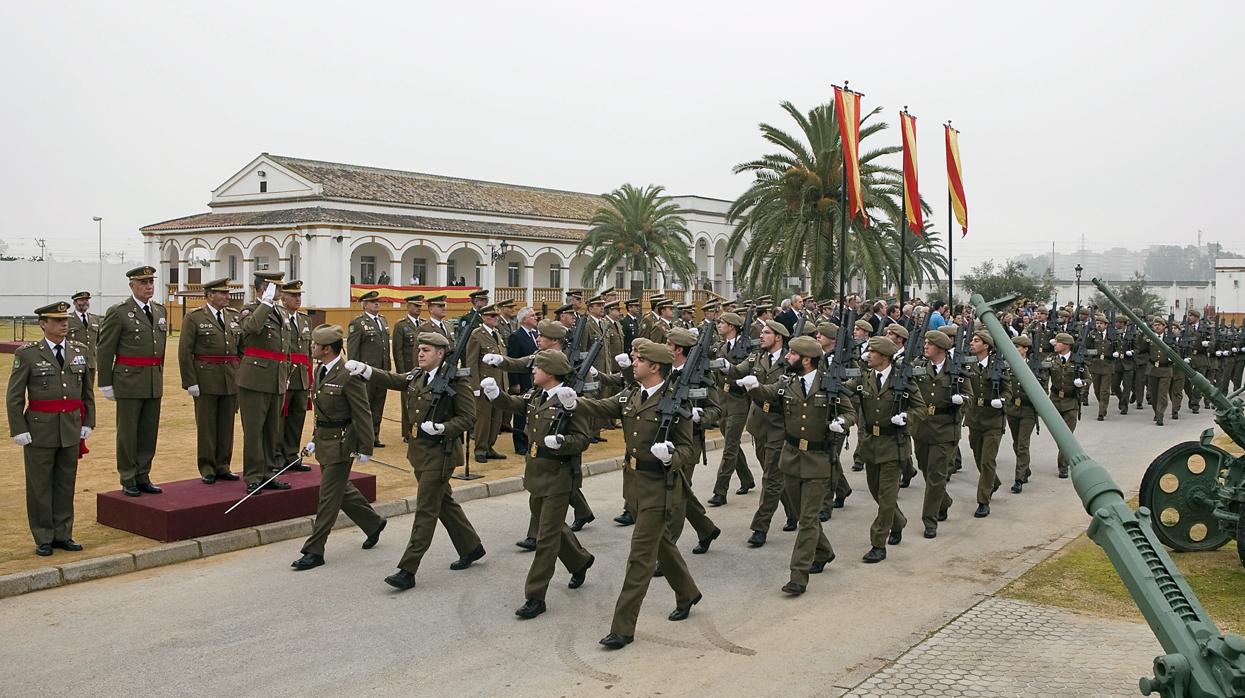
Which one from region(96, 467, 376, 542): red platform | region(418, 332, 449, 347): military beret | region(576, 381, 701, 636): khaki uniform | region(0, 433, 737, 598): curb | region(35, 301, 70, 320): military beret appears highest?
region(35, 301, 70, 320): military beret

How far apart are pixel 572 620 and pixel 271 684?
207 centimetres

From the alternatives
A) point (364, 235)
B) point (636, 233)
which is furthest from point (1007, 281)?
point (364, 235)

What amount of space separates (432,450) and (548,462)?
1.10 meters

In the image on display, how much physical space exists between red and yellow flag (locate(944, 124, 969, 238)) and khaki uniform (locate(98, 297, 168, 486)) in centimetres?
2164

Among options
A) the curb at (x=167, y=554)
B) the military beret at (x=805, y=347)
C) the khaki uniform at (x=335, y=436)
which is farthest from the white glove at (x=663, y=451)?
the curb at (x=167, y=554)

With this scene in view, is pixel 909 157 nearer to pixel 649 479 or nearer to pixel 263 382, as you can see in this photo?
pixel 263 382

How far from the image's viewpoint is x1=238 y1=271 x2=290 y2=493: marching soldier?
977cm

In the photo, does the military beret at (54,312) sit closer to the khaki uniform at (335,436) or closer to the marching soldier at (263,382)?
the marching soldier at (263,382)

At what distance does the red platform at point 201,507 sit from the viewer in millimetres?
8617

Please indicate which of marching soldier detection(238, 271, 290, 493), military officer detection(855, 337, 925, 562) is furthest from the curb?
military officer detection(855, 337, 925, 562)

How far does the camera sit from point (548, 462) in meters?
7.30

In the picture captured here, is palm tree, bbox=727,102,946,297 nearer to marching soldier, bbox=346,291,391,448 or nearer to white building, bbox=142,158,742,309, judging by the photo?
white building, bbox=142,158,742,309

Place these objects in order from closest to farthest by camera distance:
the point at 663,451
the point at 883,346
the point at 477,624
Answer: the point at 663,451 < the point at 477,624 < the point at 883,346

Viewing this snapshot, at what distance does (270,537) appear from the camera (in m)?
9.09
